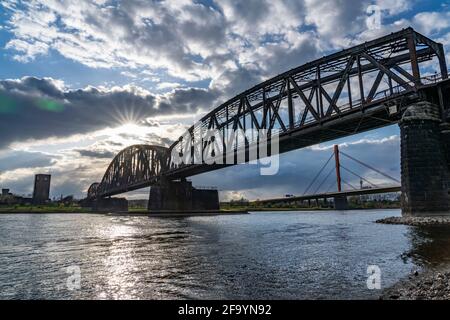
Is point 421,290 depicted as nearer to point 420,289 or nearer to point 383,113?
point 420,289

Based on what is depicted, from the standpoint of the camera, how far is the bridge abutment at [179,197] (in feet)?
323

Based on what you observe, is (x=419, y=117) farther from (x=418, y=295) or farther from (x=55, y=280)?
(x=55, y=280)

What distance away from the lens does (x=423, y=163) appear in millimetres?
31344

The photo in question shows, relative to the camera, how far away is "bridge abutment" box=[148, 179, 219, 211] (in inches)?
3871

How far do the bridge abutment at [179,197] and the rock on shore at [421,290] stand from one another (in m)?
91.0

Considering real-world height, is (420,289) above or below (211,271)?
above

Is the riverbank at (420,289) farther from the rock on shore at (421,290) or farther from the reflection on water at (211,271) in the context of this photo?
the reflection on water at (211,271)

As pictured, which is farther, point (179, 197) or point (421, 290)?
point (179, 197)

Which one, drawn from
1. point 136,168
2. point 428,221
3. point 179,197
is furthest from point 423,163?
point 136,168

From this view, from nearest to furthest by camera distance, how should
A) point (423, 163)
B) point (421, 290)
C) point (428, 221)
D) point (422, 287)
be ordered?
point (421, 290)
point (422, 287)
point (428, 221)
point (423, 163)

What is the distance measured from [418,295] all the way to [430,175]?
1071 inches

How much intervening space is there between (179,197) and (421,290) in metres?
95.2

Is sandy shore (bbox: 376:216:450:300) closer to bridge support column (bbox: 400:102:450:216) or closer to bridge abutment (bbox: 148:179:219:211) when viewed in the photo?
bridge support column (bbox: 400:102:450:216)
